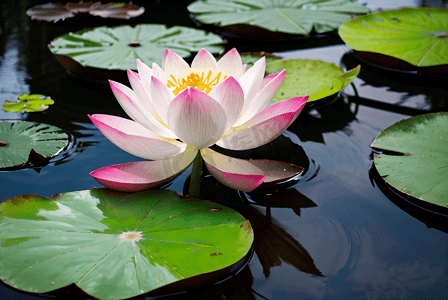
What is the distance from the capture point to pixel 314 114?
159cm

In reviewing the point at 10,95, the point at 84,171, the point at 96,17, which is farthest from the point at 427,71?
the point at 96,17

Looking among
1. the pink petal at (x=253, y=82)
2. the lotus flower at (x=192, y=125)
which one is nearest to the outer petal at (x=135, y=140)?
the lotus flower at (x=192, y=125)

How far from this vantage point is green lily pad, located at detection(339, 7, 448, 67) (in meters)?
1.79

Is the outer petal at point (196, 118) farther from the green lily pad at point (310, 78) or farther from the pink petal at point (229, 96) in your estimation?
the green lily pad at point (310, 78)

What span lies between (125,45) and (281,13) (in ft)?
3.68

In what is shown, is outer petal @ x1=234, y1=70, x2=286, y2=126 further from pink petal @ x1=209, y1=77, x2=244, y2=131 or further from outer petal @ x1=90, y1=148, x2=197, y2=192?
outer petal @ x1=90, y1=148, x2=197, y2=192

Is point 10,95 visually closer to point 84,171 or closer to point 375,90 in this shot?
point 84,171

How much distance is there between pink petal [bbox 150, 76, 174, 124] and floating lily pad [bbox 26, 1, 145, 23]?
199 cm

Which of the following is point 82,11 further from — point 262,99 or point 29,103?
point 262,99

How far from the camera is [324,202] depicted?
1.07 metres

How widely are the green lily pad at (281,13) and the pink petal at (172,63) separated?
1.23m

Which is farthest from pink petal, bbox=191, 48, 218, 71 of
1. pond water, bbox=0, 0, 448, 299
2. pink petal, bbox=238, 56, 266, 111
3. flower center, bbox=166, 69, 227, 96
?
pond water, bbox=0, 0, 448, 299

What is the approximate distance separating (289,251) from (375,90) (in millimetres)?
1169

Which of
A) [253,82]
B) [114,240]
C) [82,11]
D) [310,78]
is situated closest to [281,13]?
[310,78]
